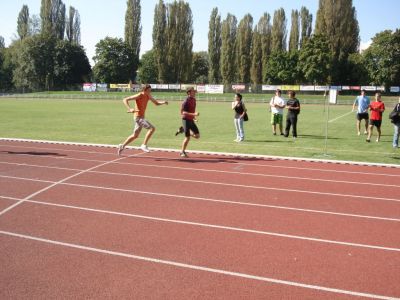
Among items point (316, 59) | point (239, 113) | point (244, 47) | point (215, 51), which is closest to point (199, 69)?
point (215, 51)

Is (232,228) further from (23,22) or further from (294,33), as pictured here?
(23,22)

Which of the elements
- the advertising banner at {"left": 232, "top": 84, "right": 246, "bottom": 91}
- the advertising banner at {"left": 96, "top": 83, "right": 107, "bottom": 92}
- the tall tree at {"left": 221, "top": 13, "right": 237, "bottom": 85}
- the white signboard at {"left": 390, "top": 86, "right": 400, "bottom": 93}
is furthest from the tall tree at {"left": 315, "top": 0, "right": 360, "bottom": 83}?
the advertising banner at {"left": 96, "top": 83, "right": 107, "bottom": 92}

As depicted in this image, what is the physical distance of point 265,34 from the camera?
74062mm

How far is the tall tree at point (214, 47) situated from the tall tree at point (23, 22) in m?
41.6

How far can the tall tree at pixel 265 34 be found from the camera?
73.1m

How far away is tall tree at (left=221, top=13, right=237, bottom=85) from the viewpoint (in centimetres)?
7438

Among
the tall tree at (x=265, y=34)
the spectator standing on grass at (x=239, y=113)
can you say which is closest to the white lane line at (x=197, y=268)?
the spectator standing on grass at (x=239, y=113)

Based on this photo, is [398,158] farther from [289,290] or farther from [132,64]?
[132,64]

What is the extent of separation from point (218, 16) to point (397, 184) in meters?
73.2

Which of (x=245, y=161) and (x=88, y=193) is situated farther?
(x=245, y=161)

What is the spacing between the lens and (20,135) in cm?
1662

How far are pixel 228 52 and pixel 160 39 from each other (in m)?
12.1

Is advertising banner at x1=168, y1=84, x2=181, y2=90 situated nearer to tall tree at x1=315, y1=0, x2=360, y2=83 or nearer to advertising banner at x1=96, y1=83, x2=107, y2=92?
advertising banner at x1=96, y1=83, x2=107, y2=92

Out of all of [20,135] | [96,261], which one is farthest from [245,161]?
[20,135]
